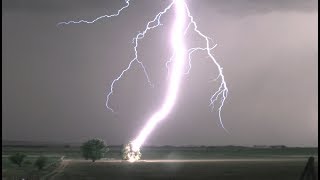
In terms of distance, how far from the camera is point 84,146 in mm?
123938

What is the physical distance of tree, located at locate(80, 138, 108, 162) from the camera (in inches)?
4788

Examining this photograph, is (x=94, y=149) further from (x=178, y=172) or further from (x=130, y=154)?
(x=178, y=172)

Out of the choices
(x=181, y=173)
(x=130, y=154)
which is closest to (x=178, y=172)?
(x=181, y=173)

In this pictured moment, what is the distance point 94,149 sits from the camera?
122 meters

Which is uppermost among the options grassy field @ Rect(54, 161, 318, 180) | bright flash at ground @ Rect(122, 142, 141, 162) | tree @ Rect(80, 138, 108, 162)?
tree @ Rect(80, 138, 108, 162)

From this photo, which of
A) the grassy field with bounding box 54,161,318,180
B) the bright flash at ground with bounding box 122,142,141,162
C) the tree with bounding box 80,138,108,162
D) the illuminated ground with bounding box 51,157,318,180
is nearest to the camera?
the grassy field with bounding box 54,161,318,180

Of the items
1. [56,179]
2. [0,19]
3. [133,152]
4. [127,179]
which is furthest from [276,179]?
[133,152]

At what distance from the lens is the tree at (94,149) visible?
122 meters

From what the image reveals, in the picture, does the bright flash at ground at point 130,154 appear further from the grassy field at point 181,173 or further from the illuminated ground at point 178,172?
the grassy field at point 181,173

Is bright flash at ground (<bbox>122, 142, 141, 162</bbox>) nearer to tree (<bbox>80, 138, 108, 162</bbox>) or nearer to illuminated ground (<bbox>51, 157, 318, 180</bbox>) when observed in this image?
tree (<bbox>80, 138, 108, 162</bbox>)

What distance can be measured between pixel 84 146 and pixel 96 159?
4064mm

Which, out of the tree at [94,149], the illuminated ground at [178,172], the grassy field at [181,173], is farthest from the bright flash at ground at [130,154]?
the grassy field at [181,173]

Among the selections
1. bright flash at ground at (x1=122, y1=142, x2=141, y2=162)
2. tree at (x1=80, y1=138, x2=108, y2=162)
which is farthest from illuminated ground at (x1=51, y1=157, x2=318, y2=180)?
tree at (x1=80, y1=138, x2=108, y2=162)

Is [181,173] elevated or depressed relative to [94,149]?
depressed
